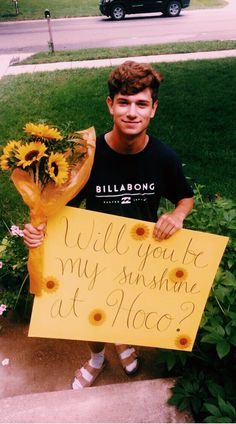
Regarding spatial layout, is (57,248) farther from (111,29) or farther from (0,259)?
(111,29)

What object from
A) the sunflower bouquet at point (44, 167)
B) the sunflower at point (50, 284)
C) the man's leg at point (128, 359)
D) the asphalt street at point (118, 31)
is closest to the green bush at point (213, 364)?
the man's leg at point (128, 359)

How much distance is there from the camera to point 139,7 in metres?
15.6

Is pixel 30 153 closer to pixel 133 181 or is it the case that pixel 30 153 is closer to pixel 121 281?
pixel 133 181

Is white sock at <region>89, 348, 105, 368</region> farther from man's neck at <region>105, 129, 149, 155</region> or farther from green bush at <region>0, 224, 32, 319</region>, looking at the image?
man's neck at <region>105, 129, 149, 155</region>

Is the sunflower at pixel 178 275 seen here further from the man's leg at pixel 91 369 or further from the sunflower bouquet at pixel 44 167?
the man's leg at pixel 91 369

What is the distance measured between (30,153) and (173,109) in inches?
184

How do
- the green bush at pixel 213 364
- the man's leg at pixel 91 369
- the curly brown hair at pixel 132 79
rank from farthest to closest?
the man's leg at pixel 91 369 < the green bush at pixel 213 364 < the curly brown hair at pixel 132 79

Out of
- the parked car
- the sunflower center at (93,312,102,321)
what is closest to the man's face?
the sunflower center at (93,312,102,321)

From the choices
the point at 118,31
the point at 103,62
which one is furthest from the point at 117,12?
the point at 103,62

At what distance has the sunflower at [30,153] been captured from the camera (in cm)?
146

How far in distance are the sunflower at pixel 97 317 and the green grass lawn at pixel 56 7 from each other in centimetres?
1894

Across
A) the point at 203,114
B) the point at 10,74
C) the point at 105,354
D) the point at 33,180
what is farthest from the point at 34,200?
the point at 10,74

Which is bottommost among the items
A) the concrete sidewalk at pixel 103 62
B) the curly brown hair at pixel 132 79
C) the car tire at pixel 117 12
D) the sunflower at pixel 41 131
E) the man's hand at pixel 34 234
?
the car tire at pixel 117 12

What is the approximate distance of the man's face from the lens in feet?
5.49
